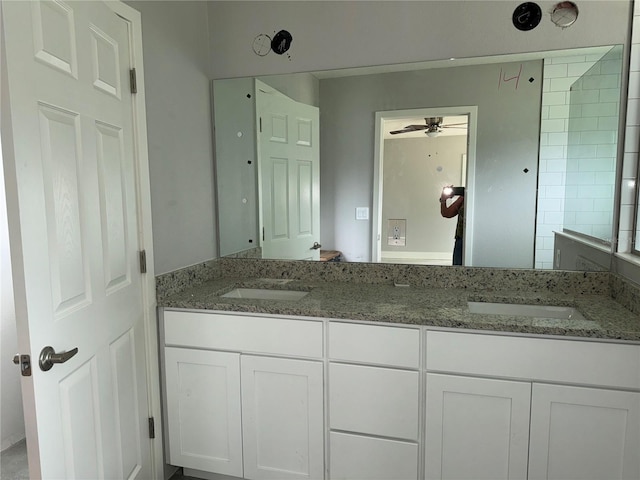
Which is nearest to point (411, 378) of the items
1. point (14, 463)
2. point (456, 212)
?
point (456, 212)

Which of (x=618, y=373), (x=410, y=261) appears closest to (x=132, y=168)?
(x=410, y=261)

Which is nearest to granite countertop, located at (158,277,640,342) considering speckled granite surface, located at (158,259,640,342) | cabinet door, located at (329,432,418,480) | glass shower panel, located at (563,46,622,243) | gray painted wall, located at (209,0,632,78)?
speckled granite surface, located at (158,259,640,342)

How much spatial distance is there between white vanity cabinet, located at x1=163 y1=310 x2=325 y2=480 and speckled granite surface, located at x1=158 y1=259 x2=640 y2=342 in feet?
0.33

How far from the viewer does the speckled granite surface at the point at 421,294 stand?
1475 millimetres

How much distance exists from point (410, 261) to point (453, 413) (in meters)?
0.78

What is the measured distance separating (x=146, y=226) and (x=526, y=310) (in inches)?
67.2

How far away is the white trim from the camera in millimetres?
1642

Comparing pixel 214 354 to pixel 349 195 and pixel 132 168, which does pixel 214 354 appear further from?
pixel 349 195

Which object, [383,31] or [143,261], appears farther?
[383,31]

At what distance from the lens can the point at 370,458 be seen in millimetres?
1647

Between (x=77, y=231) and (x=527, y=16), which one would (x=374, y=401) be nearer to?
(x=77, y=231)

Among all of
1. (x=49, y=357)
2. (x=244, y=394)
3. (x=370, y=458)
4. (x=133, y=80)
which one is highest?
(x=133, y=80)

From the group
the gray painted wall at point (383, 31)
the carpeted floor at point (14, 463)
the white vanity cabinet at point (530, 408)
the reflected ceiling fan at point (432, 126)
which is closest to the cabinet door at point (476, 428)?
the white vanity cabinet at point (530, 408)

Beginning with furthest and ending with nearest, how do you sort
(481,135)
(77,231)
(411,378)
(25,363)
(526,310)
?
(481,135) < (526,310) < (411,378) < (77,231) < (25,363)
